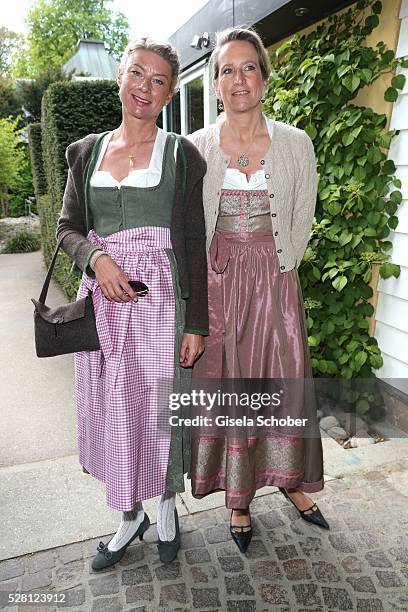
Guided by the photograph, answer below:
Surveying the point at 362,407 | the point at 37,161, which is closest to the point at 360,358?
the point at 362,407

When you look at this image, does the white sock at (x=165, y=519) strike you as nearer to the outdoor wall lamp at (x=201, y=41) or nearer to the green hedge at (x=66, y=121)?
the green hedge at (x=66, y=121)

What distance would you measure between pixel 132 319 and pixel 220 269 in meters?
0.40

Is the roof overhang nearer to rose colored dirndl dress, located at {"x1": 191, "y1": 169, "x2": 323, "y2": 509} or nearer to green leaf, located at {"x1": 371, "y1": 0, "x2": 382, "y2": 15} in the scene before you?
green leaf, located at {"x1": 371, "y1": 0, "x2": 382, "y2": 15}

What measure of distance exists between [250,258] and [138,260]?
46 cm

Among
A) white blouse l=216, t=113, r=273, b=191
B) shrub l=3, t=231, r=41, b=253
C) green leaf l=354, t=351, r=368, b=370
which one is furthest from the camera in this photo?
shrub l=3, t=231, r=41, b=253

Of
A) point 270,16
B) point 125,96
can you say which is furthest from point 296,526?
point 270,16

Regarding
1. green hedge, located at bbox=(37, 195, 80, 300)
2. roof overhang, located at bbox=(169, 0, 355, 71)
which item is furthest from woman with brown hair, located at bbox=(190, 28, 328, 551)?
green hedge, located at bbox=(37, 195, 80, 300)

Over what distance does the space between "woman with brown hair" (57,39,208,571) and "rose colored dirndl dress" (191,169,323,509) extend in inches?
7.4

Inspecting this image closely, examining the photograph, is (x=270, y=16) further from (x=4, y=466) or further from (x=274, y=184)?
(x=4, y=466)

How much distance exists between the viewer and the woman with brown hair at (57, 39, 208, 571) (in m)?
1.65

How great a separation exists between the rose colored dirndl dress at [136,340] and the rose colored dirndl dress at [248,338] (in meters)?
0.21

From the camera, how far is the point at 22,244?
10.4 m

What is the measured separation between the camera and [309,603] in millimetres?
1787

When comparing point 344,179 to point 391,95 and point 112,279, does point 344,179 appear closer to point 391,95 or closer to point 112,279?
point 391,95
